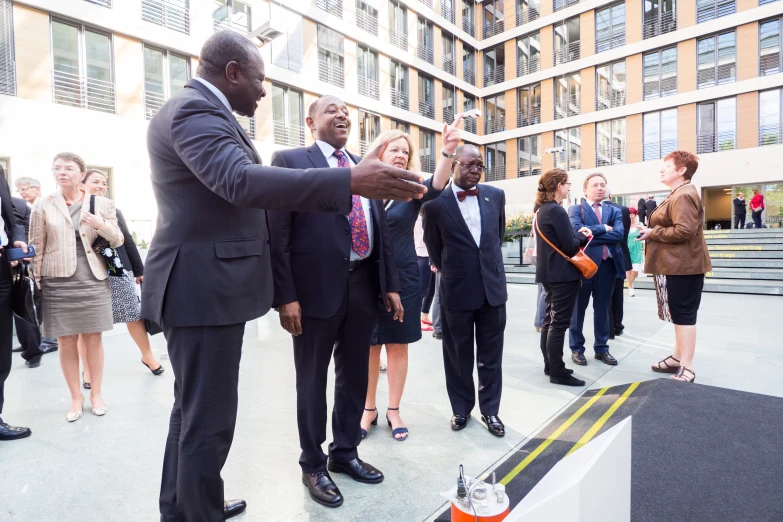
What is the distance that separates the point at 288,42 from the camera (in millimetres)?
16625

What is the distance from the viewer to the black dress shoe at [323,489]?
90.7 inches

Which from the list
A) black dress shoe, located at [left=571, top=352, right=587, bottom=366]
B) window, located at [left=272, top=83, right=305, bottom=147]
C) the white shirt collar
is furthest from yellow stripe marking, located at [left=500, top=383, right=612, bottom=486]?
window, located at [left=272, top=83, right=305, bottom=147]

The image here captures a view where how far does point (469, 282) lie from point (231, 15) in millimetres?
15267

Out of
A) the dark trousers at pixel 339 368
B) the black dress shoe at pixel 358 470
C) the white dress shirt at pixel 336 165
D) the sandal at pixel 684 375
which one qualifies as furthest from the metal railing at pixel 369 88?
the black dress shoe at pixel 358 470

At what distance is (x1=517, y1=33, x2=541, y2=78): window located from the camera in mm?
26234

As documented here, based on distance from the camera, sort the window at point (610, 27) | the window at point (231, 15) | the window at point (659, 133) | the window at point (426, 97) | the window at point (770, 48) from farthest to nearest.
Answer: the window at point (426, 97)
the window at point (610, 27)
the window at point (659, 133)
the window at point (770, 48)
the window at point (231, 15)

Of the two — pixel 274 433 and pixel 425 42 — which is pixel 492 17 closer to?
pixel 425 42

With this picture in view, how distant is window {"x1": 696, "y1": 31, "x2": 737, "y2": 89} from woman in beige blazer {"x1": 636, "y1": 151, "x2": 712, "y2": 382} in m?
21.4

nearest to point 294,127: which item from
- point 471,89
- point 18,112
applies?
point 18,112

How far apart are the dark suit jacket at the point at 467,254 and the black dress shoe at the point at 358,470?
1.18 m

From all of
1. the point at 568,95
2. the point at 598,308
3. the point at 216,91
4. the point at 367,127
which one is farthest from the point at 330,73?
the point at 216,91

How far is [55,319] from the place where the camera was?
135 inches

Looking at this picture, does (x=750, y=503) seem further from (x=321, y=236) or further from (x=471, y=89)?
(x=471, y=89)

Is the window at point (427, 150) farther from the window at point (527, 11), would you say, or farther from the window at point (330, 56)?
the window at point (527, 11)
